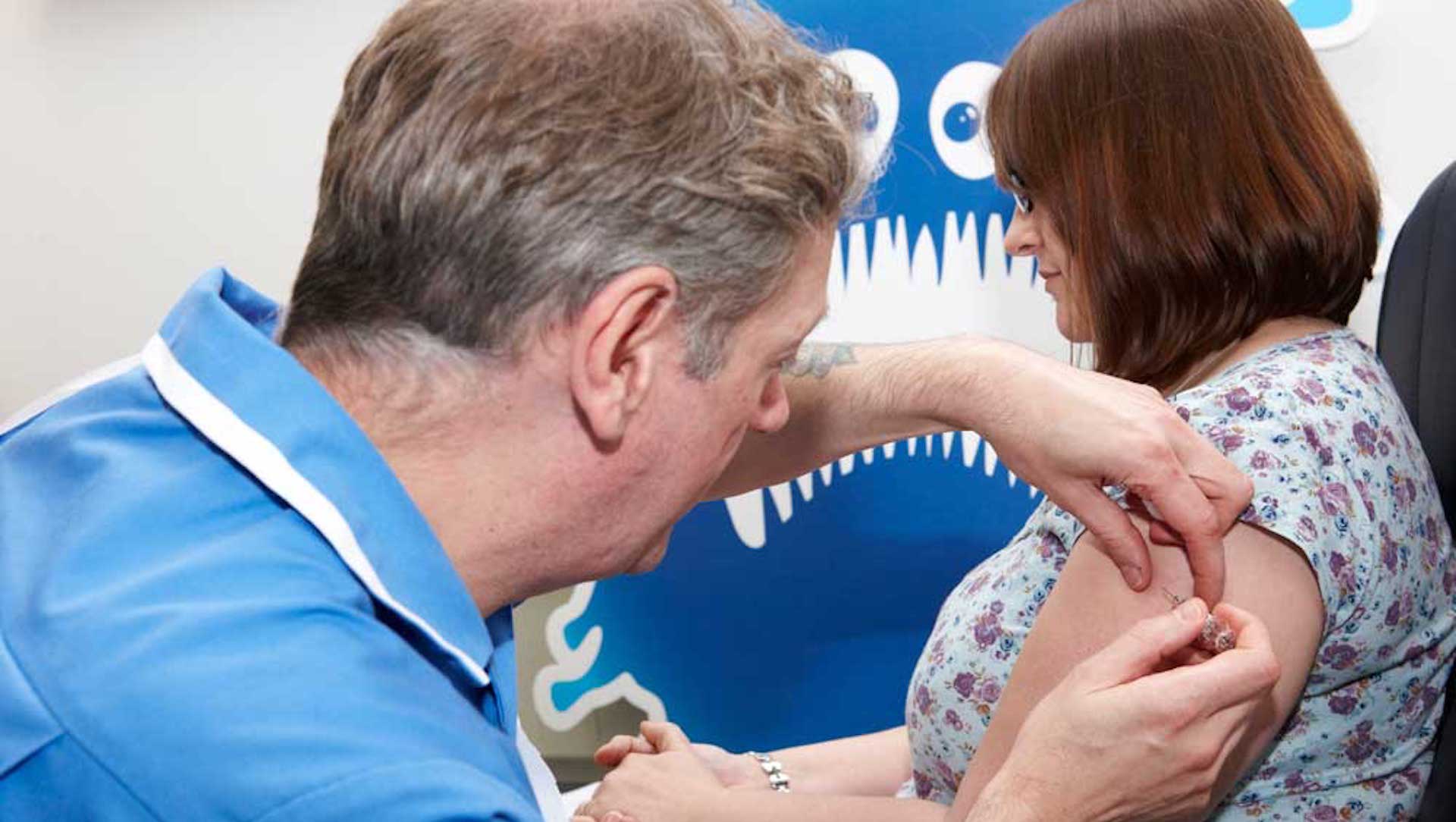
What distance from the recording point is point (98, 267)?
2664 millimetres

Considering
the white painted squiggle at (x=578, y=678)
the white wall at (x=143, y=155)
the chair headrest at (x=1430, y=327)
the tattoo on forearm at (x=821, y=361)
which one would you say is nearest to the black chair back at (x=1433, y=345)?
the chair headrest at (x=1430, y=327)

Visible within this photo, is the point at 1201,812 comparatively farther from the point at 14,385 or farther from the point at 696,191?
the point at 14,385

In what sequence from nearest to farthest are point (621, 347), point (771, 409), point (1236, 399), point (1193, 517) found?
point (621, 347), point (771, 409), point (1193, 517), point (1236, 399)

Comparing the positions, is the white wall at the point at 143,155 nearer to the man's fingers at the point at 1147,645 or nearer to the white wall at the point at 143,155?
the white wall at the point at 143,155

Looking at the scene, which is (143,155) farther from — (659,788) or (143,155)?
(659,788)

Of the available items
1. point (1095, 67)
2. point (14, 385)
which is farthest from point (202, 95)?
point (1095, 67)

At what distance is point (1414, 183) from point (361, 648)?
5.70 feet

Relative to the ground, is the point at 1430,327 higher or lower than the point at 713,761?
higher

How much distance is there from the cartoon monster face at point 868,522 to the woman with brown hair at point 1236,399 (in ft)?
1.64

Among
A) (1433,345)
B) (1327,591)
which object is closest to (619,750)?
(1327,591)

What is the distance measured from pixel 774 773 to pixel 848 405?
0.41m

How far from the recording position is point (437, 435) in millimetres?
938

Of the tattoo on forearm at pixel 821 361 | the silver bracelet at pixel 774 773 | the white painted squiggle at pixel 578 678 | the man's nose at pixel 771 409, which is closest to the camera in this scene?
the man's nose at pixel 771 409

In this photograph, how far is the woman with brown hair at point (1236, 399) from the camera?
1.27m
